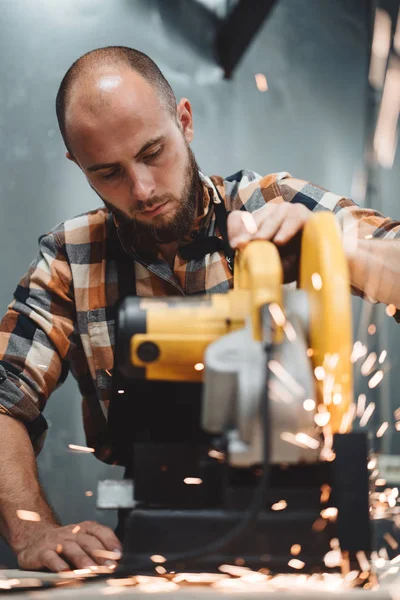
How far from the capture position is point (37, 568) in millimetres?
1208

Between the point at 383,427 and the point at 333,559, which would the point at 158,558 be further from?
the point at 383,427

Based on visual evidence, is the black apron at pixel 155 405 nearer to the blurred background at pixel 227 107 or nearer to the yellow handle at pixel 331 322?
the yellow handle at pixel 331 322

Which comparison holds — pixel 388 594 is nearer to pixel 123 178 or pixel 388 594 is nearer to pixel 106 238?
pixel 123 178

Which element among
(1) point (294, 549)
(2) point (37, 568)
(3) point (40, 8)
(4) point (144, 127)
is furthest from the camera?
(3) point (40, 8)

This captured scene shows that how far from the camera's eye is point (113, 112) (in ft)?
5.05

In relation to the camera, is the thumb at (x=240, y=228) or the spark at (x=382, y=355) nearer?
the thumb at (x=240, y=228)

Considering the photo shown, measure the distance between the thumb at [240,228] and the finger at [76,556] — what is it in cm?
61

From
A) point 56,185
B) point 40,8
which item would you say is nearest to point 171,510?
point 56,185

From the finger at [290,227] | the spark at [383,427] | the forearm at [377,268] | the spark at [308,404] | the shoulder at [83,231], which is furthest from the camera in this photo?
the spark at [383,427]

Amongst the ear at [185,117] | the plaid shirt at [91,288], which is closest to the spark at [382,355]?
the plaid shirt at [91,288]

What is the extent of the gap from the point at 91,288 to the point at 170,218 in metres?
0.33

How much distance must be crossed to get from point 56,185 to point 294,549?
5.77ft

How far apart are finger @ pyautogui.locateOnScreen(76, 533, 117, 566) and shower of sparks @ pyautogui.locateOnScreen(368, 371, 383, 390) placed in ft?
5.68

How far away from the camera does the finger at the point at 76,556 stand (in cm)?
113
